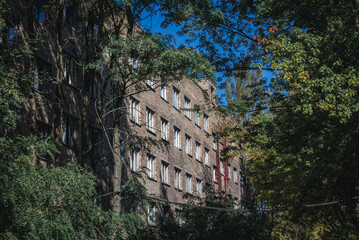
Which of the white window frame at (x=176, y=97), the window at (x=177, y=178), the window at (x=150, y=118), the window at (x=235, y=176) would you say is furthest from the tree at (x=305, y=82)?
the window at (x=235, y=176)

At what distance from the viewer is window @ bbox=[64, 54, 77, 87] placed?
27.9m

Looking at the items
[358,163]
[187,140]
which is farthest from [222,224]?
[187,140]

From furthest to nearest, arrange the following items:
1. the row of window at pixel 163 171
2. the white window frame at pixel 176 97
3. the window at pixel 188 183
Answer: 1. the window at pixel 188 183
2. the white window frame at pixel 176 97
3. the row of window at pixel 163 171

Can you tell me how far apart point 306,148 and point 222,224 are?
7.86 meters

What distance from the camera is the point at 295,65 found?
17922 mm

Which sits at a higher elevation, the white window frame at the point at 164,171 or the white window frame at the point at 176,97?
the white window frame at the point at 176,97

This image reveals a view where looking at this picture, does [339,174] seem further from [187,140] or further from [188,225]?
[187,140]

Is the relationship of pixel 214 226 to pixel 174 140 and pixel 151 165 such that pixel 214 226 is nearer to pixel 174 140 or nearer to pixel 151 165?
pixel 151 165

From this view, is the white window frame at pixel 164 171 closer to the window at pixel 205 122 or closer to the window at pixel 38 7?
the window at pixel 205 122

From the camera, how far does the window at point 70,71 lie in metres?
27.9

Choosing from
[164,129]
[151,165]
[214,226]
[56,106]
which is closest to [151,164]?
[151,165]

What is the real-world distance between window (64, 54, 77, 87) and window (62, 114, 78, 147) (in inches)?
72.6

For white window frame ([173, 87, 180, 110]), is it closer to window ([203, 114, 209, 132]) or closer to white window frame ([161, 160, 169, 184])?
white window frame ([161, 160, 169, 184])

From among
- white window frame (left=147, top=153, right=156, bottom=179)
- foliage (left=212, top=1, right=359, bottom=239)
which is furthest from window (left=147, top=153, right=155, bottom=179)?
foliage (left=212, top=1, right=359, bottom=239)
